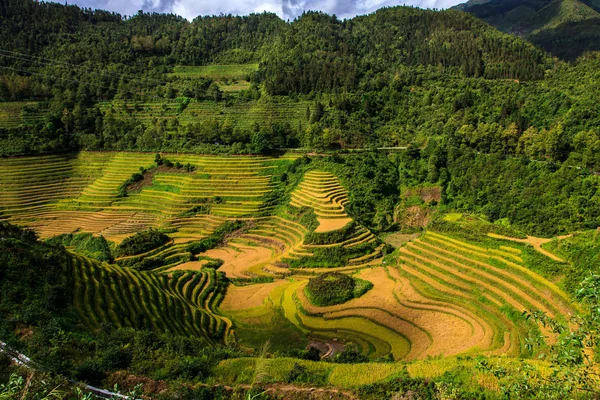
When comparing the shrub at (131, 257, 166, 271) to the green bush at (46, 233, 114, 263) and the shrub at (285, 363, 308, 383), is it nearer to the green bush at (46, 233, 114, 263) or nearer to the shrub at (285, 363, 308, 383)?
the green bush at (46, 233, 114, 263)

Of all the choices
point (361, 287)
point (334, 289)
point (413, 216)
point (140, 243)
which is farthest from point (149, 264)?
point (413, 216)

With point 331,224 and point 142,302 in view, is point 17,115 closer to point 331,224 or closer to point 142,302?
point 142,302

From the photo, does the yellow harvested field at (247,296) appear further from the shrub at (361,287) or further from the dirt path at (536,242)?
the dirt path at (536,242)

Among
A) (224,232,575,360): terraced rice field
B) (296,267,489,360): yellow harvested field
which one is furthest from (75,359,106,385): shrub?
(296,267,489,360): yellow harvested field

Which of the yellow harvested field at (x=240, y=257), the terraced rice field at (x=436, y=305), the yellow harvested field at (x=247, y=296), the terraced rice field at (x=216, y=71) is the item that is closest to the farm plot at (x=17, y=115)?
the terraced rice field at (x=216, y=71)

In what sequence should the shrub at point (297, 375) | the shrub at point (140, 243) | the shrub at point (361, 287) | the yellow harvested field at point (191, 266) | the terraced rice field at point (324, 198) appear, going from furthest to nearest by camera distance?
1. the terraced rice field at point (324, 198)
2. the shrub at point (140, 243)
3. the yellow harvested field at point (191, 266)
4. the shrub at point (361, 287)
5. the shrub at point (297, 375)

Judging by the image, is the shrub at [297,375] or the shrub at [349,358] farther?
the shrub at [349,358]

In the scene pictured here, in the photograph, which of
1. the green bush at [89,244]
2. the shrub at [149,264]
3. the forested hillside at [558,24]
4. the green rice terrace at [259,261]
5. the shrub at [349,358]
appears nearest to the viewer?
the shrub at [349,358]
